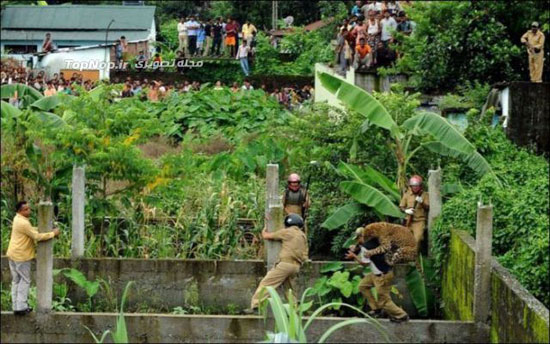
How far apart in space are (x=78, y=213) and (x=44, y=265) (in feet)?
8.15

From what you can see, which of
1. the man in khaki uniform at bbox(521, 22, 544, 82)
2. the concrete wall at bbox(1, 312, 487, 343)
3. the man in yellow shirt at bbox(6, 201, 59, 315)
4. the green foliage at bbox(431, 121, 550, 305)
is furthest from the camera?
the man in khaki uniform at bbox(521, 22, 544, 82)

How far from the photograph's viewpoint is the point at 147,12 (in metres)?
51.5

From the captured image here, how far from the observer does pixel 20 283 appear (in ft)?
52.2

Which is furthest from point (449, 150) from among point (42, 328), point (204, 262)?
point (42, 328)

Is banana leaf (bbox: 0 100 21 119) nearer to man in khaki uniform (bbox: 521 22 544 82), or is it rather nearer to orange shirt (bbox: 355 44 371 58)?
man in khaki uniform (bbox: 521 22 544 82)

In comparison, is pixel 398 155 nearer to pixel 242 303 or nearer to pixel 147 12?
pixel 242 303

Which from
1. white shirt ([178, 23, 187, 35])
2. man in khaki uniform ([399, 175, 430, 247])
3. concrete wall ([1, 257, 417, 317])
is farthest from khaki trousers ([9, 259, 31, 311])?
white shirt ([178, 23, 187, 35])

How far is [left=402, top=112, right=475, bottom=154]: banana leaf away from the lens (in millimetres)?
19156

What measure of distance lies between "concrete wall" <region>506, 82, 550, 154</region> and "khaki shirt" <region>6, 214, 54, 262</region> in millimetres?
9567

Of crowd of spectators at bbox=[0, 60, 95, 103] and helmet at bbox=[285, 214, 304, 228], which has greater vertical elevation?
crowd of spectators at bbox=[0, 60, 95, 103]

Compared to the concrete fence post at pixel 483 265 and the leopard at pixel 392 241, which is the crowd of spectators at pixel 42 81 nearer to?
the leopard at pixel 392 241

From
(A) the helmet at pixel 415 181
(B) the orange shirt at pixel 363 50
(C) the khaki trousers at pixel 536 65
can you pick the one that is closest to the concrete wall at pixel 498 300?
(A) the helmet at pixel 415 181

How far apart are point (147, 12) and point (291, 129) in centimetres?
3037

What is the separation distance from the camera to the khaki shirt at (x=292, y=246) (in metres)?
16.3
